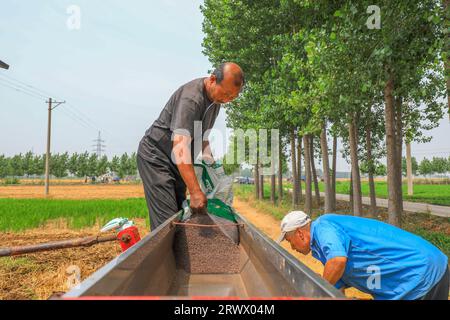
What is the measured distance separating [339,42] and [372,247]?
18.0 feet

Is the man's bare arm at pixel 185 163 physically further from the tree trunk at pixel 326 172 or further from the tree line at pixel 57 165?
the tree line at pixel 57 165

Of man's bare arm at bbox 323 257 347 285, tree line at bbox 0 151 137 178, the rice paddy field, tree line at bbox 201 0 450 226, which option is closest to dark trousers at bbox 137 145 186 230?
the rice paddy field

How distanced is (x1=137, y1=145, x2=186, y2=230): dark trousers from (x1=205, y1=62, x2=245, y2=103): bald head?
2.45 ft

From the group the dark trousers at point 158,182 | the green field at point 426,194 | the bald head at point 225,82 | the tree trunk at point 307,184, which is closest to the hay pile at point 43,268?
the dark trousers at point 158,182

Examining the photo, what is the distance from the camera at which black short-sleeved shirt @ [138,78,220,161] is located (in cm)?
305

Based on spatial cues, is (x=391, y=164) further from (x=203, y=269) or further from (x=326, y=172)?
(x=203, y=269)

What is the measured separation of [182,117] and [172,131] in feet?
0.92

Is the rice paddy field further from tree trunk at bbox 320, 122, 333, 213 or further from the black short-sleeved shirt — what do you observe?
tree trunk at bbox 320, 122, 333, 213

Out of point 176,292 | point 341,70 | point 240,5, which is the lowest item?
point 176,292

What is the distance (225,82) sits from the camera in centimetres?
326
